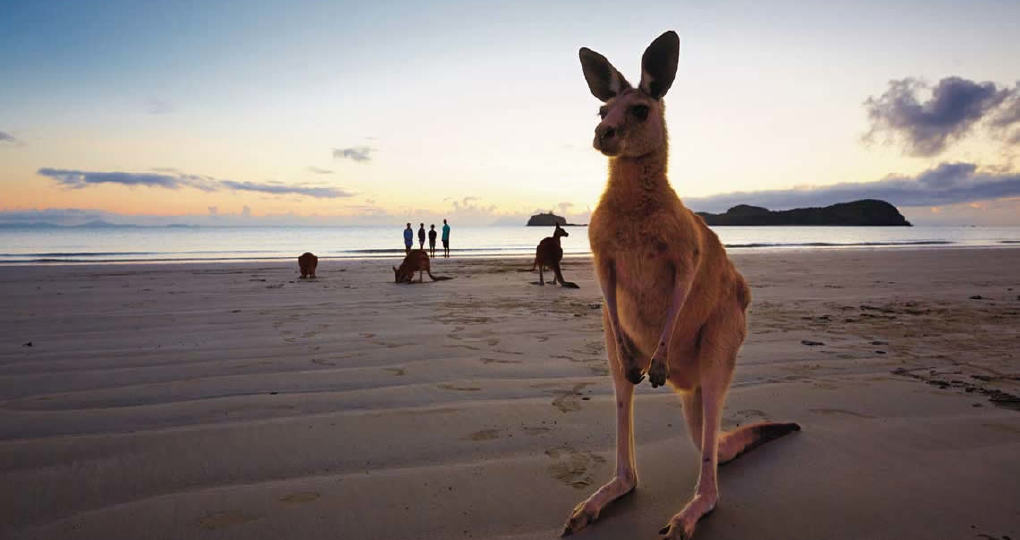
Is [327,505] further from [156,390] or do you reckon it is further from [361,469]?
[156,390]

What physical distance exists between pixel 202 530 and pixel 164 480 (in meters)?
0.51

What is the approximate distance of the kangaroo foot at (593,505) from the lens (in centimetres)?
196

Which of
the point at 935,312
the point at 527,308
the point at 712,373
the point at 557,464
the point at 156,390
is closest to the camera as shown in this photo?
the point at 712,373

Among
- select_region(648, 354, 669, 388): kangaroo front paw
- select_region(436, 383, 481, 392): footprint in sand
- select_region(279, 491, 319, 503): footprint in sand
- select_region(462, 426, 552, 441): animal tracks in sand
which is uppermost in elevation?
select_region(648, 354, 669, 388): kangaroo front paw

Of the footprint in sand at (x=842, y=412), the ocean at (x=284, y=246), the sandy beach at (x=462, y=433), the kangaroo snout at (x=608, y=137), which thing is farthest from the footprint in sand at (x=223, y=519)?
the ocean at (x=284, y=246)

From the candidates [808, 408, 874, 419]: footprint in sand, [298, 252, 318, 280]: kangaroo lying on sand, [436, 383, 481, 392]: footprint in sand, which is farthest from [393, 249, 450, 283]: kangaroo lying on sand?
[808, 408, 874, 419]: footprint in sand

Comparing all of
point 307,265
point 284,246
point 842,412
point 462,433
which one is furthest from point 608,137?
point 284,246

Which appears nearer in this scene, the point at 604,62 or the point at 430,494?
the point at 604,62

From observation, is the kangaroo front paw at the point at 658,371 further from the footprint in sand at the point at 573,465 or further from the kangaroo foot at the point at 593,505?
the footprint in sand at the point at 573,465

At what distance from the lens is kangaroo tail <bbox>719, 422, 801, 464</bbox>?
2451 mm

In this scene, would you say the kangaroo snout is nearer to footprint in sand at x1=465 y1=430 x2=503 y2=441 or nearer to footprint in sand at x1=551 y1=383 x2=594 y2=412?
footprint in sand at x1=465 y1=430 x2=503 y2=441

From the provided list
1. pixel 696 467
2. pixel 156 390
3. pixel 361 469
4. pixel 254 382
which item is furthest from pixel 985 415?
pixel 156 390

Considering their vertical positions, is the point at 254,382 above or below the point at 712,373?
below

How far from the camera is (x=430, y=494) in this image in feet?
7.32
